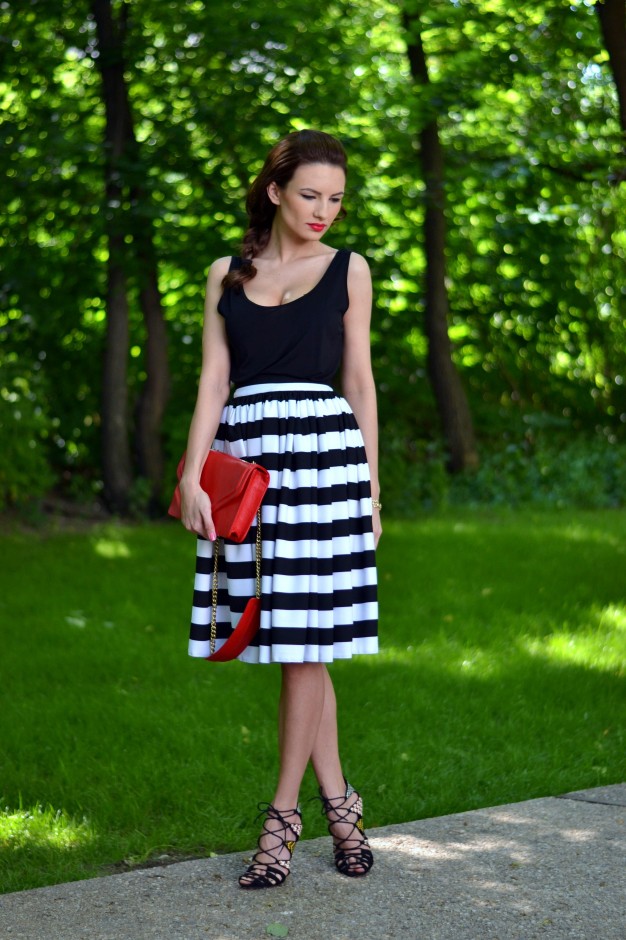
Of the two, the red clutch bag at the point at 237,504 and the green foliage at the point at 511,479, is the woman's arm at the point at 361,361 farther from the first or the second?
the green foliage at the point at 511,479


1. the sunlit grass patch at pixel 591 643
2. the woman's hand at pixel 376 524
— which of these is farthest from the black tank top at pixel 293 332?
the sunlit grass patch at pixel 591 643

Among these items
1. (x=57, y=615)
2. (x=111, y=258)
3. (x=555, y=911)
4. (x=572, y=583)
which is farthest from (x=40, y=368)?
(x=555, y=911)

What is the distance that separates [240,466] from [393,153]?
8.48m

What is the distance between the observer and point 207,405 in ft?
11.0

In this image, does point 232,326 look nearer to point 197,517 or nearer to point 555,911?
point 197,517

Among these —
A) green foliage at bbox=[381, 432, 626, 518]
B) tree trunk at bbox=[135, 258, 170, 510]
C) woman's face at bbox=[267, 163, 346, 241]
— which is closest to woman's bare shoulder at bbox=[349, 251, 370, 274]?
woman's face at bbox=[267, 163, 346, 241]

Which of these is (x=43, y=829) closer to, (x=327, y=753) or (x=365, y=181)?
(x=327, y=753)

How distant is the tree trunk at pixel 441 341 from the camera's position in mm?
11281

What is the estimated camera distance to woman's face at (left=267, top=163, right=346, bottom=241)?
3.25 meters

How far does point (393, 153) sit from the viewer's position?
11.1m

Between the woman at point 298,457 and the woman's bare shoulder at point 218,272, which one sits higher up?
the woman's bare shoulder at point 218,272

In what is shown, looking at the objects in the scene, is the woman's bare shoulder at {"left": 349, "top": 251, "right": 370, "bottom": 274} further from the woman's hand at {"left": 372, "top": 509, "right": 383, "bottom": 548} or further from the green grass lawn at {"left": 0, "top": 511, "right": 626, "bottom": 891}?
the green grass lawn at {"left": 0, "top": 511, "right": 626, "bottom": 891}

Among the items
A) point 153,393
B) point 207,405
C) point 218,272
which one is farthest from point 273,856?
point 153,393

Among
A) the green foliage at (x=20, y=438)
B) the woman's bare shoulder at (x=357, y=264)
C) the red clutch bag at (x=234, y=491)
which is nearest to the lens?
the red clutch bag at (x=234, y=491)
